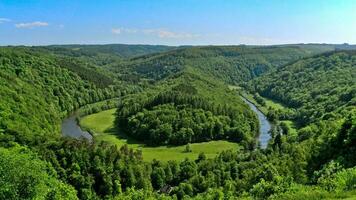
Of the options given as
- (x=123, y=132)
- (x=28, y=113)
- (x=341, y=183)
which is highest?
(x=341, y=183)

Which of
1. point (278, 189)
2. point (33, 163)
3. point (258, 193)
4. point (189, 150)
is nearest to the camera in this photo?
point (278, 189)

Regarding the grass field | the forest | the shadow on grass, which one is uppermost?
the forest

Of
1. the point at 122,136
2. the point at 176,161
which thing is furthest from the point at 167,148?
the point at 176,161

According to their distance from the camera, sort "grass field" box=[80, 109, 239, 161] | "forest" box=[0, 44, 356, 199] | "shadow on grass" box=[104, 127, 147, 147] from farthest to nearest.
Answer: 1. "shadow on grass" box=[104, 127, 147, 147]
2. "grass field" box=[80, 109, 239, 161]
3. "forest" box=[0, 44, 356, 199]

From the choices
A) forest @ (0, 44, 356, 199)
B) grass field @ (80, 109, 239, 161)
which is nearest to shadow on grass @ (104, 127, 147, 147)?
grass field @ (80, 109, 239, 161)

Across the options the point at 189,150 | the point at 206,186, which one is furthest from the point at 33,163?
the point at 189,150

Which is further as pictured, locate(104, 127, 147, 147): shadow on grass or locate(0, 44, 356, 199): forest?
locate(104, 127, 147, 147): shadow on grass

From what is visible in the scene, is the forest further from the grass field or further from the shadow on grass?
the grass field

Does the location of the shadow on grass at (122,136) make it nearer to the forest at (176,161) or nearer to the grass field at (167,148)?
the grass field at (167,148)

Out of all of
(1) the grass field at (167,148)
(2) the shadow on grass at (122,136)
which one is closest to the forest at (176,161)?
(2) the shadow on grass at (122,136)

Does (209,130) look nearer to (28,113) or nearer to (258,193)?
(28,113)

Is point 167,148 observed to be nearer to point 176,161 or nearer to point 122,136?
point 122,136
